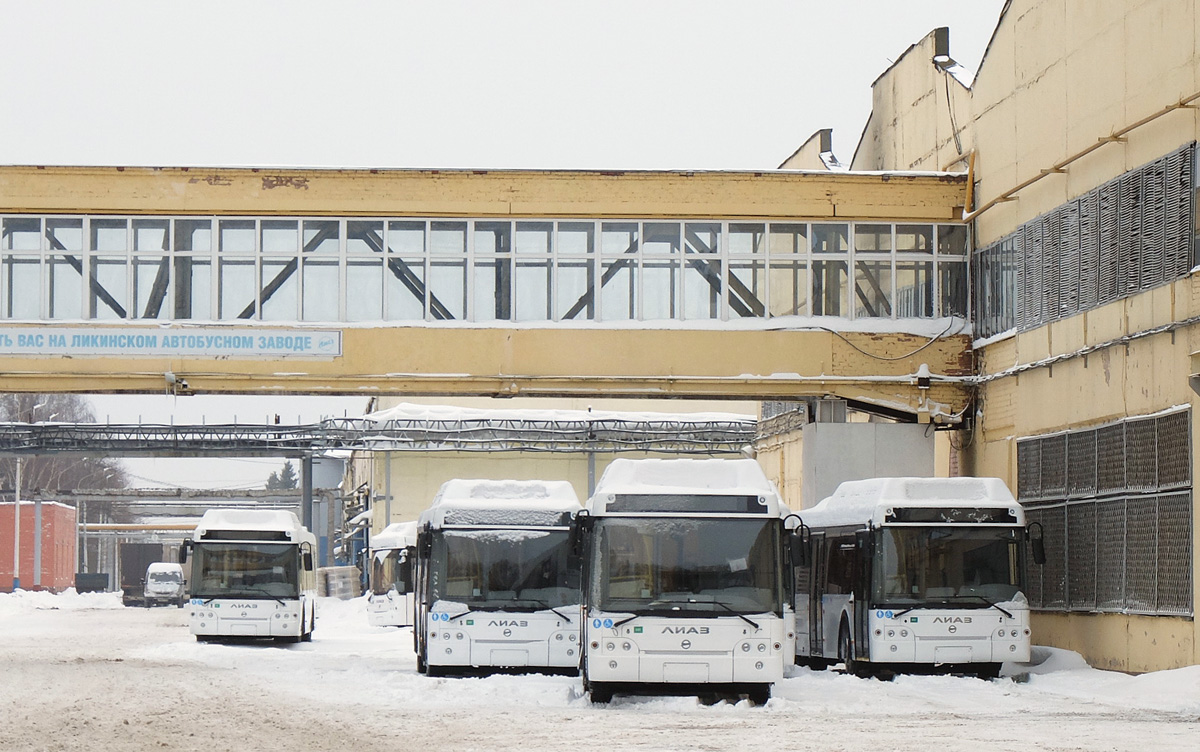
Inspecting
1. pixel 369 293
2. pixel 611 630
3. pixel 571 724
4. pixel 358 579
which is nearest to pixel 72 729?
pixel 571 724

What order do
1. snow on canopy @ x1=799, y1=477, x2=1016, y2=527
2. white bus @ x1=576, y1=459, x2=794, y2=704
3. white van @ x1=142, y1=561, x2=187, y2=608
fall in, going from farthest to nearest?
white van @ x1=142, y1=561, x2=187, y2=608
snow on canopy @ x1=799, y1=477, x2=1016, y2=527
white bus @ x1=576, y1=459, x2=794, y2=704

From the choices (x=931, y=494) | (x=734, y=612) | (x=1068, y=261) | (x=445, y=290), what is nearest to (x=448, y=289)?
(x=445, y=290)

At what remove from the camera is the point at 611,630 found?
18.2 meters

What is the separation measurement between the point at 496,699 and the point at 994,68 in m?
15.2

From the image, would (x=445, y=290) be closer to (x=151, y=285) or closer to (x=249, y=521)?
(x=151, y=285)

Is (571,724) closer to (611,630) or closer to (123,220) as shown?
(611,630)

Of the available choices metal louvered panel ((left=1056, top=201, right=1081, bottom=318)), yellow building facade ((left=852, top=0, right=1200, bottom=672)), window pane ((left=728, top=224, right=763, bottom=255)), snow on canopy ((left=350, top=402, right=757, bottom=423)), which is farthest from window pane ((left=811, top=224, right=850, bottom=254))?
snow on canopy ((left=350, top=402, right=757, bottom=423))

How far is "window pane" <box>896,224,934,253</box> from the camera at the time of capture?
30.3m

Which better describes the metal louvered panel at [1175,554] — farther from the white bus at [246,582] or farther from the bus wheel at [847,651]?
the white bus at [246,582]

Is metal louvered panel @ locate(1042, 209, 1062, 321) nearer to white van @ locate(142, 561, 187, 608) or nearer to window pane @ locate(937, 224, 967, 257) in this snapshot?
window pane @ locate(937, 224, 967, 257)

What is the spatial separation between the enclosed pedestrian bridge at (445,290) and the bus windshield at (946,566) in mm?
7786

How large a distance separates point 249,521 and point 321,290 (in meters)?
7.64

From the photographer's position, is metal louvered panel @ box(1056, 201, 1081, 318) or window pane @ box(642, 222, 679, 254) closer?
metal louvered panel @ box(1056, 201, 1081, 318)

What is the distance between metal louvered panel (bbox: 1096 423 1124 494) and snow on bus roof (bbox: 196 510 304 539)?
1733cm
